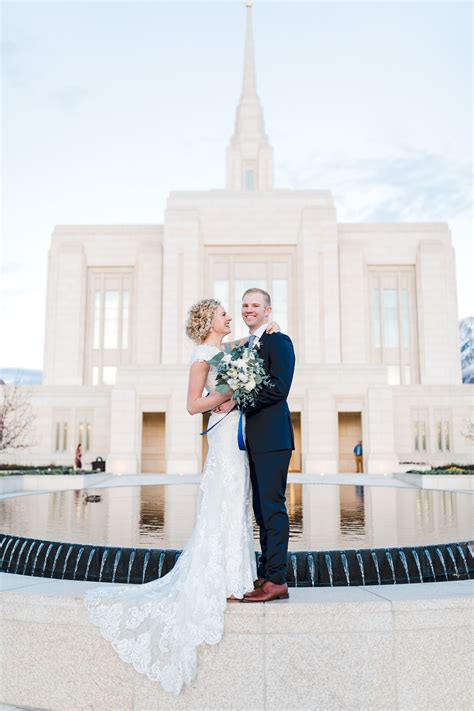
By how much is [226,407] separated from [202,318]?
583 mm

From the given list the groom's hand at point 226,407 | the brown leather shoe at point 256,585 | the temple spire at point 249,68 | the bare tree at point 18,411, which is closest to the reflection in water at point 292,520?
the brown leather shoe at point 256,585

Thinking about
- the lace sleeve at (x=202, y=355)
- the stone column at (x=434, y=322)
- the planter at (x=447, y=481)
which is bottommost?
the planter at (x=447, y=481)

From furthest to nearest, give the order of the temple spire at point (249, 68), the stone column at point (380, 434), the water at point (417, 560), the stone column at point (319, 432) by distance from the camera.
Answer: the temple spire at point (249, 68)
the stone column at point (380, 434)
the stone column at point (319, 432)
the water at point (417, 560)

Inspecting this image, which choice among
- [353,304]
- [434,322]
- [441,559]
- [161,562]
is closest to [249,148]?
[353,304]

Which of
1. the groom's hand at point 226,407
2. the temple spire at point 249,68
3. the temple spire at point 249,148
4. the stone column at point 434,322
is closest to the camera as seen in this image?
the groom's hand at point 226,407

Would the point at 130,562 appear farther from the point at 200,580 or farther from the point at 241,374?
the point at 241,374

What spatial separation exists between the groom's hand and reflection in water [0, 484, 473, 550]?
6.70 feet

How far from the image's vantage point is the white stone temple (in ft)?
93.4

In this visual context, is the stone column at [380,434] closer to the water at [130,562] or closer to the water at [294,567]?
the water at [294,567]

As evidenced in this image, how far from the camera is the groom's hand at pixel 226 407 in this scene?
3584 millimetres

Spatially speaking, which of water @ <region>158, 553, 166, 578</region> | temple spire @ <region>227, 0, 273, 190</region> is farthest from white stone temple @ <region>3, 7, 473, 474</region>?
water @ <region>158, 553, 166, 578</region>

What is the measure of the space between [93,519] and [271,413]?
468cm

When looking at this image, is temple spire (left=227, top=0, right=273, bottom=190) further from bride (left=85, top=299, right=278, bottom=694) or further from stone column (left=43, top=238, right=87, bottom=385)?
bride (left=85, top=299, right=278, bottom=694)

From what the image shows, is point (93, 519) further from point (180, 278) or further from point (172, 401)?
point (180, 278)
